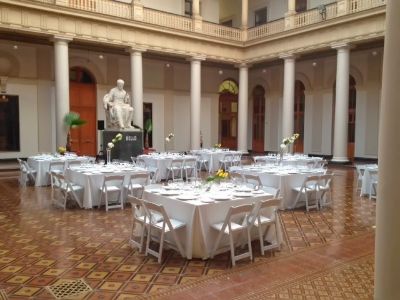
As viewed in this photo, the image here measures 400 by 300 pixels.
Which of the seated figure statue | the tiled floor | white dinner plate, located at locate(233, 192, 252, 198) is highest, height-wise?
the seated figure statue

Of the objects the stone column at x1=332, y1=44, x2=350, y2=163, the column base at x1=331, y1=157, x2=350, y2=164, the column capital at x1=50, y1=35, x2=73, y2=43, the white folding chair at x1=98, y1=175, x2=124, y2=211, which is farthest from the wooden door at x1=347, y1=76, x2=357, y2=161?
the white folding chair at x1=98, y1=175, x2=124, y2=211

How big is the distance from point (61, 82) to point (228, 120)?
432 inches

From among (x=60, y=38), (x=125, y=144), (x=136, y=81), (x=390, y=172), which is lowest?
(x=125, y=144)

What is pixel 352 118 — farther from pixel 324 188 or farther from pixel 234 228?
pixel 234 228

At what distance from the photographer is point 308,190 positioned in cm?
685

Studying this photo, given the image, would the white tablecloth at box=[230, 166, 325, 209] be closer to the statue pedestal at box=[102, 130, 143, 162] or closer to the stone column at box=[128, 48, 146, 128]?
the statue pedestal at box=[102, 130, 143, 162]

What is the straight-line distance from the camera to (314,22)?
1472cm

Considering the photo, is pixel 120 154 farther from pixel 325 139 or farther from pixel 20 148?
pixel 325 139

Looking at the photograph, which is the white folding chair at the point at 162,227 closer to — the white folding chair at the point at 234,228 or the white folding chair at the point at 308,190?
the white folding chair at the point at 234,228

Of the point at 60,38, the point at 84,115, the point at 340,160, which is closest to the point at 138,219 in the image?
the point at 60,38

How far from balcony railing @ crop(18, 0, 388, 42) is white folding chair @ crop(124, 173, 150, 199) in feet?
27.5

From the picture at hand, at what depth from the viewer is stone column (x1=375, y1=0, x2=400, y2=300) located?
200cm

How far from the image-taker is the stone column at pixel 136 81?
14672 millimetres

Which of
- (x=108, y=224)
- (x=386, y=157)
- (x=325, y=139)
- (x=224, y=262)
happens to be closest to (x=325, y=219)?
(x=224, y=262)
